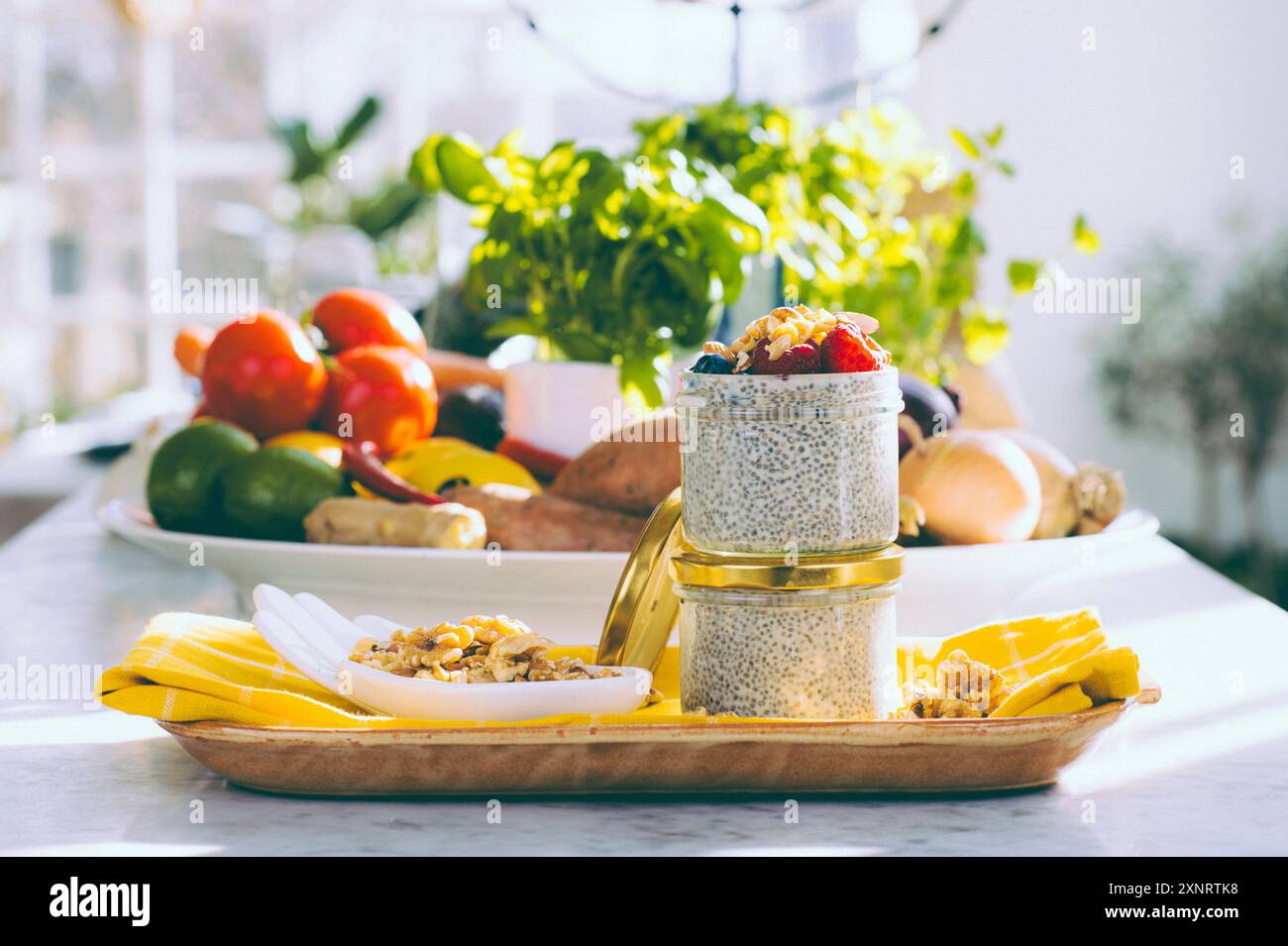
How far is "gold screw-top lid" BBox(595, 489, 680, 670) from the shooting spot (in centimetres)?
69

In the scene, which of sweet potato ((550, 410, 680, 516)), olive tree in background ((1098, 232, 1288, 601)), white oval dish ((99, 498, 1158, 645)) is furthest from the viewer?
olive tree in background ((1098, 232, 1288, 601))

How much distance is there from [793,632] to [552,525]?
0.39 meters

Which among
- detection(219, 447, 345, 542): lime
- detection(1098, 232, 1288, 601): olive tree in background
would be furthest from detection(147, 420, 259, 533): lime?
detection(1098, 232, 1288, 601): olive tree in background

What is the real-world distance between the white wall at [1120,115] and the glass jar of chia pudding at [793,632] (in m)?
4.75

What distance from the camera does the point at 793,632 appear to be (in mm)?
625

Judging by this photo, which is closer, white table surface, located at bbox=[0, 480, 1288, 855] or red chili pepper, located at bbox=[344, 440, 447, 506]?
white table surface, located at bbox=[0, 480, 1288, 855]

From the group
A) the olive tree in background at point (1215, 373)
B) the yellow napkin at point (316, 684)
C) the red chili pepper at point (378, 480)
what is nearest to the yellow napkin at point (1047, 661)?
the yellow napkin at point (316, 684)

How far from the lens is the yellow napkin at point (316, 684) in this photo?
616 mm

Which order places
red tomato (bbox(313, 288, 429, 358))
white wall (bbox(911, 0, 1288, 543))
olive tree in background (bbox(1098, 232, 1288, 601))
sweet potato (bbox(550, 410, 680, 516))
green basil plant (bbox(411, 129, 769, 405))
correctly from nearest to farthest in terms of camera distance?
sweet potato (bbox(550, 410, 680, 516))
green basil plant (bbox(411, 129, 769, 405))
red tomato (bbox(313, 288, 429, 358))
olive tree in background (bbox(1098, 232, 1288, 601))
white wall (bbox(911, 0, 1288, 543))

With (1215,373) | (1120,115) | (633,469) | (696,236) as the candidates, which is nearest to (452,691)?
(633,469)

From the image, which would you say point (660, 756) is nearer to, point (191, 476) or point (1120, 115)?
point (191, 476)

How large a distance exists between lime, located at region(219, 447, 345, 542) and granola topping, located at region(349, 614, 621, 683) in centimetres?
36

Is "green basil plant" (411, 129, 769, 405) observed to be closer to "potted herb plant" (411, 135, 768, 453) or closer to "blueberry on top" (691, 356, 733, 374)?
"potted herb plant" (411, 135, 768, 453)

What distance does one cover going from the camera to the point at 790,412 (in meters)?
0.61
